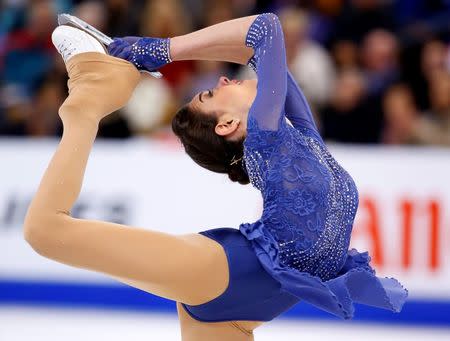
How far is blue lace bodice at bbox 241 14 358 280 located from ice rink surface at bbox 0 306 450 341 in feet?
6.11

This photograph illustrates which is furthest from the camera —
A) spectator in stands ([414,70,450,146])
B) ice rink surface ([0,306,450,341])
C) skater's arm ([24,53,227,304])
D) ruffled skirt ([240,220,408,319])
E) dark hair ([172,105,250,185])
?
spectator in stands ([414,70,450,146])

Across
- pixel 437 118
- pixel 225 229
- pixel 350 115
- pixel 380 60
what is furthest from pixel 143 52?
pixel 380 60

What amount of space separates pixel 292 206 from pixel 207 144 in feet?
1.08

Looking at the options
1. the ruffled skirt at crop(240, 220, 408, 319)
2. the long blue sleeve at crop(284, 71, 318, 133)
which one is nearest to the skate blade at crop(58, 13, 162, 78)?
the long blue sleeve at crop(284, 71, 318, 133)

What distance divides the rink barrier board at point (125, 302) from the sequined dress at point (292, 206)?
224cm

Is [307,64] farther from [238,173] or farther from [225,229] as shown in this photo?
[225,229]

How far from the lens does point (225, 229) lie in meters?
2.30

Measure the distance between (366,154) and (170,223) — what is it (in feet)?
3.53

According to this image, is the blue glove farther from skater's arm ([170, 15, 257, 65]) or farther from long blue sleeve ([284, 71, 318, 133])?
long blue sleeve ([284, 71, 318, 133])

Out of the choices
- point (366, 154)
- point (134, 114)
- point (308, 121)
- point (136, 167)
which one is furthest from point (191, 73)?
point (308, 121)

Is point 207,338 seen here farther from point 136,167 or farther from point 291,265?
point 136,167

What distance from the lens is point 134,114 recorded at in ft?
17.8

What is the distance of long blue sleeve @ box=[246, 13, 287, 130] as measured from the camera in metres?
2.22

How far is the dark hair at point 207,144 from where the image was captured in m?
2.41
